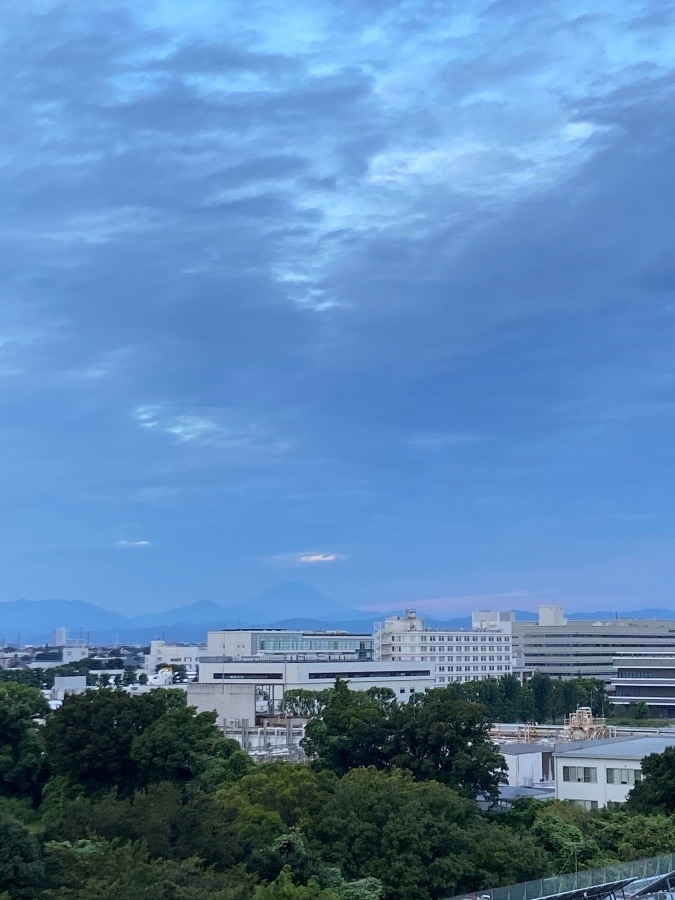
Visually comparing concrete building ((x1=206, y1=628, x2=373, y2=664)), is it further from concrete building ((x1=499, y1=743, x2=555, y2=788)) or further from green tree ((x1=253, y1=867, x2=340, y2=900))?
green tree ((x1=253, y1=867, x2=340, y2=900))

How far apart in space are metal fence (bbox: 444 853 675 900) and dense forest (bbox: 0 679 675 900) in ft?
7.49

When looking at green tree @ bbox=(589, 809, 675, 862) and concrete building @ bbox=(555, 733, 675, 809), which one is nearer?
green tree @ bbox=(589, 809, 675, 862)

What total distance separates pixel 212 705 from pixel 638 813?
35.5 metres

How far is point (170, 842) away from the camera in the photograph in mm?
26797

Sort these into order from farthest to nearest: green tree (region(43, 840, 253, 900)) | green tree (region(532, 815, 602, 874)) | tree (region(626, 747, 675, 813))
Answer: tree (region(626, 747, 675, 813)) → green tree (region(532, 815, 602, 874)) → green tree (region(43, 840, 253, 900))


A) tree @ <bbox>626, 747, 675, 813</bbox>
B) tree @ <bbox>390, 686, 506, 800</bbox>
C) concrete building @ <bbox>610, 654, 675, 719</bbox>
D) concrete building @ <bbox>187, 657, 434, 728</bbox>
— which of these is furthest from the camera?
concrete building @ <bbox>610, 654, 675, 719</bbox>

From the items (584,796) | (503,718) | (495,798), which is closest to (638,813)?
(495,798)

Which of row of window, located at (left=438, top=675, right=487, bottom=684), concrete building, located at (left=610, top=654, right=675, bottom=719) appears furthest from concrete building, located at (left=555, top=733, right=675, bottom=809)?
row of window, located at (left=438, top=675, right=487, bottom=684)

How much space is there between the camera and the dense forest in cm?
2356

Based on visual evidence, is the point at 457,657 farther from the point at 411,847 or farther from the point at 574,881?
the point at 574,881

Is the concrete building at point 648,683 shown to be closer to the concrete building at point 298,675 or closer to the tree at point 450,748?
the concrete building at point 298,675

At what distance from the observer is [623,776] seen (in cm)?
4484

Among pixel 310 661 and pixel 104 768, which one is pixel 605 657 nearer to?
pixel 310 661

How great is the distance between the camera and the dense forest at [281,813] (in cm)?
2356
